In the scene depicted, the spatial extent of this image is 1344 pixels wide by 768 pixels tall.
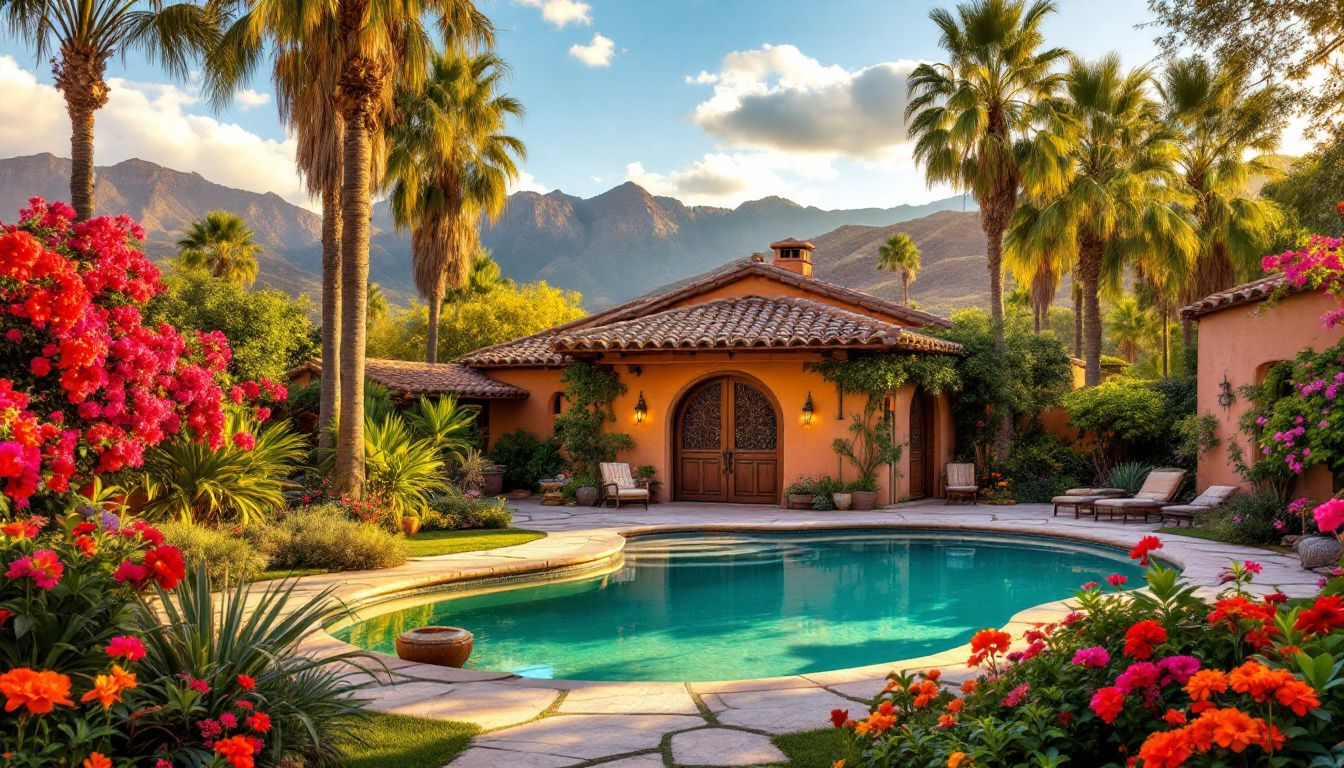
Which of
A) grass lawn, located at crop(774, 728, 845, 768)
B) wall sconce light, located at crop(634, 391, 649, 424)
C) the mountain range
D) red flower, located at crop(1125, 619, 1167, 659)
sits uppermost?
the mountain range

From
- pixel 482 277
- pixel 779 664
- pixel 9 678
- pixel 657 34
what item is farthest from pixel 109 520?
pixel 482 277

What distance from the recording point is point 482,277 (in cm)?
4156

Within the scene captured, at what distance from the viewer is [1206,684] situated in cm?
239

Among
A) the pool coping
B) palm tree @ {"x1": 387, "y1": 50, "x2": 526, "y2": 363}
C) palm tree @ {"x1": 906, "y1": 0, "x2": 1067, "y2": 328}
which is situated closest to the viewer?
the pool coping

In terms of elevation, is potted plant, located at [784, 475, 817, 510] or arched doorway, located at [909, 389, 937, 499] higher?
arched doorway, located at [909, 389, 937, 499]

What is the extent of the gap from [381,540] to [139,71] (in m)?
9.36

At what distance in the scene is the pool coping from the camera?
6.36 m

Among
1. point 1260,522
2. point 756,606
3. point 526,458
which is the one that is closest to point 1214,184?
point 1260,522

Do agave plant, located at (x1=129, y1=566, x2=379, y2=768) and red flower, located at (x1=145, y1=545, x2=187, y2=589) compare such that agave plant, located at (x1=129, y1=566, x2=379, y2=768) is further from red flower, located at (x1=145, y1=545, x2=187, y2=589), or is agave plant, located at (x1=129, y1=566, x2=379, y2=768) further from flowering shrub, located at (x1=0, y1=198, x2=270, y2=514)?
flowering shrub, located at (x1=0, y1=198, x2=270, y2=514)

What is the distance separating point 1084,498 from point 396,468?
11.7 m

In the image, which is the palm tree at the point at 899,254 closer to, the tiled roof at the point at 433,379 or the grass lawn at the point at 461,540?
the tiled roof at the point at 433,379

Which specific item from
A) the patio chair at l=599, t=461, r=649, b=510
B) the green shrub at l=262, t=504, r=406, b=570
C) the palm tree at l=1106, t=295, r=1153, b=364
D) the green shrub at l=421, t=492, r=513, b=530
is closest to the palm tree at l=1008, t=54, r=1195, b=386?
the patio chair at l=599, t=461, r=649, b=510

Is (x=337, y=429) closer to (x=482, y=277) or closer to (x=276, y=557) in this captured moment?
(x=276, y=557)

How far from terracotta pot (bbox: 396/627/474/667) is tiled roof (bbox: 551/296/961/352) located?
433 inches
